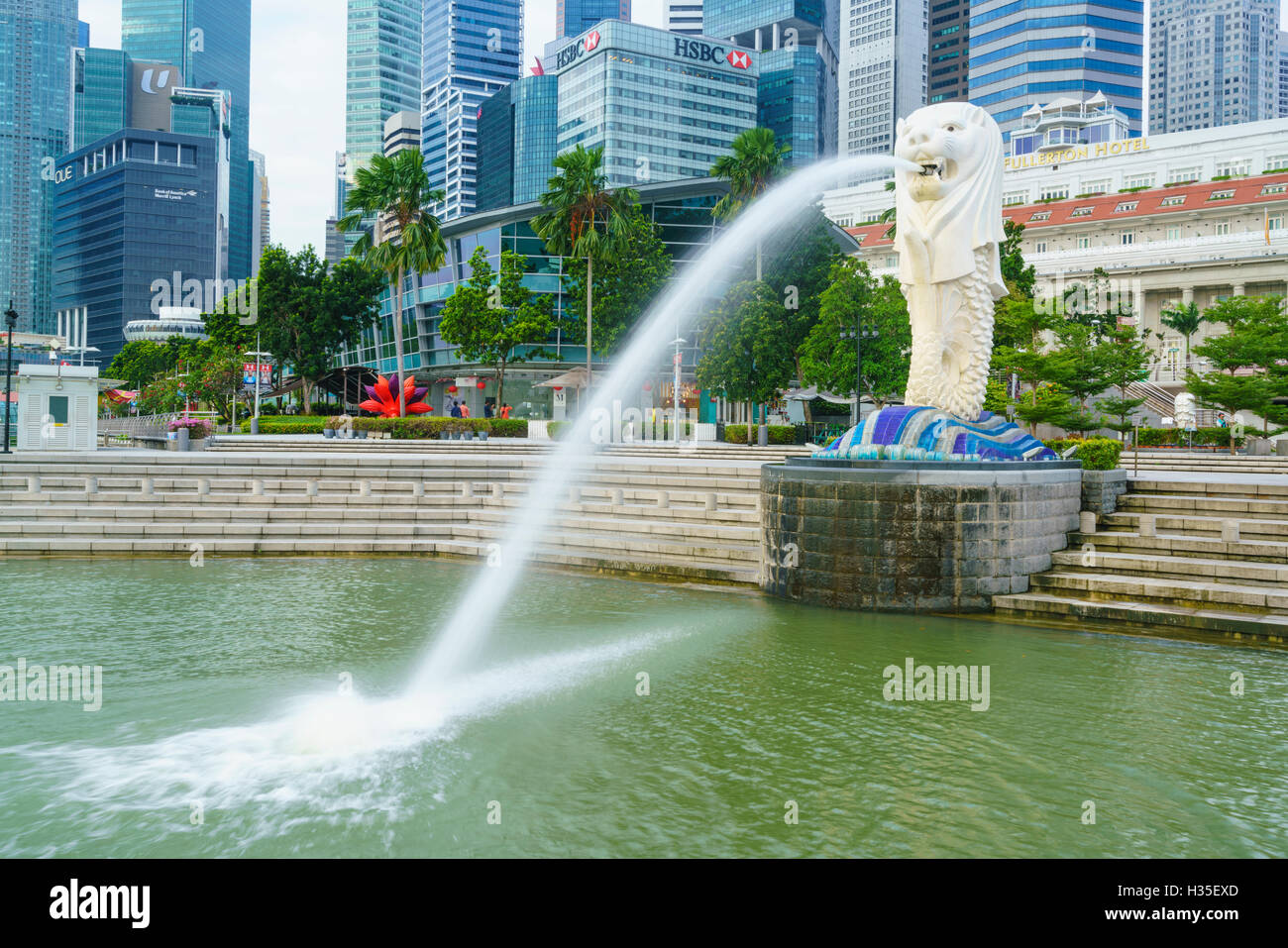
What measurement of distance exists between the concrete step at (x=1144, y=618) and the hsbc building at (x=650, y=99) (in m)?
116

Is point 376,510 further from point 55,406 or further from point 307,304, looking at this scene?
point 307,304

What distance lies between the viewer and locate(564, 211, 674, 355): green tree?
1964 inches

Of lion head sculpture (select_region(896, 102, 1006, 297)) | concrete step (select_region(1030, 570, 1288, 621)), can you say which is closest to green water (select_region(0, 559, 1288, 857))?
concrete step (select_region(1030, 570, 1288, 621))

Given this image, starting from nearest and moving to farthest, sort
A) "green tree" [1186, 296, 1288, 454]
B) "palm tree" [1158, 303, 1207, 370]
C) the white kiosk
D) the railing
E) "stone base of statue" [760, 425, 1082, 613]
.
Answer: "stone base of statue" [760, 425, 1082, 613] < the white kiosk < "green tree" [1186, 296, 1288, 454] < the railing < "palm tree" [1158, 303, 1207, 370]

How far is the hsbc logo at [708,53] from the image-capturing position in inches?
5177

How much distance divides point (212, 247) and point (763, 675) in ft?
599

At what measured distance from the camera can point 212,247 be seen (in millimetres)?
169875

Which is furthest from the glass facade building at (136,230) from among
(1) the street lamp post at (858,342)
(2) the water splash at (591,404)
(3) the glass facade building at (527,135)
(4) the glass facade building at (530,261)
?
(2) the water splash at (591,404)

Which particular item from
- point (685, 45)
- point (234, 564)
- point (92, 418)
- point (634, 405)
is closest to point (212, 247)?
point (685, 45)

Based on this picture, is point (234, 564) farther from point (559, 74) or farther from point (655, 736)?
point (559, 74)

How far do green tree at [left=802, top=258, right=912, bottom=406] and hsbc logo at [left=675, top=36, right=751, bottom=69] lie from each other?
327 feet

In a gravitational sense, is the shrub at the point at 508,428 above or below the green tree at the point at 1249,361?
below

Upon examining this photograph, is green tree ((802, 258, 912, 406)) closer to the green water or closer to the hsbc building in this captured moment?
the green water

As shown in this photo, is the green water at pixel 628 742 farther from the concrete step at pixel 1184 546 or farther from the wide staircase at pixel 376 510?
the wide staircase at pixel 376 510
